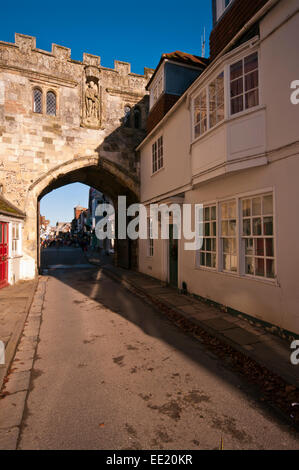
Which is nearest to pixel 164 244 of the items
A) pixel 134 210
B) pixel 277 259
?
pixel 134 210

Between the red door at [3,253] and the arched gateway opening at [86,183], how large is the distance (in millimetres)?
1920

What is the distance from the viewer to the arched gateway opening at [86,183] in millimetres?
12391

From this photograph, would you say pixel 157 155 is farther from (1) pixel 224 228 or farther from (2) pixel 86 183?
(2) pixel 86 183

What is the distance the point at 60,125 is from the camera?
13102mm

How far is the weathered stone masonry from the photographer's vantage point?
12.1m

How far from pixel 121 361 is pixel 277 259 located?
3.61m

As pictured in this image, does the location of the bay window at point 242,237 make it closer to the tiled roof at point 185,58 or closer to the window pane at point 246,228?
the window pane at point 246,228

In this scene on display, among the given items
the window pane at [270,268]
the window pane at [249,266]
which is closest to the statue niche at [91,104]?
the window pane at [249,266]

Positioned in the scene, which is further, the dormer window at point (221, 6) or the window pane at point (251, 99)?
the dormer window at point (221, 6)

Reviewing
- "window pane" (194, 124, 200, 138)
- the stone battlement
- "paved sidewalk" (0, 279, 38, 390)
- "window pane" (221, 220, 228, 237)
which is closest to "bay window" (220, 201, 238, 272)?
"window pane" (221, 220, 228, 237)

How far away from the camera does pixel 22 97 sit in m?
12.3

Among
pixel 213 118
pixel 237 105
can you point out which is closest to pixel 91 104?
pixel 213 118

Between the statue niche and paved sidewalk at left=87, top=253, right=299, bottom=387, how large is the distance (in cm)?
962

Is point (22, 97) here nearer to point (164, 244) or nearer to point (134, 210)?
point (134, 210)
